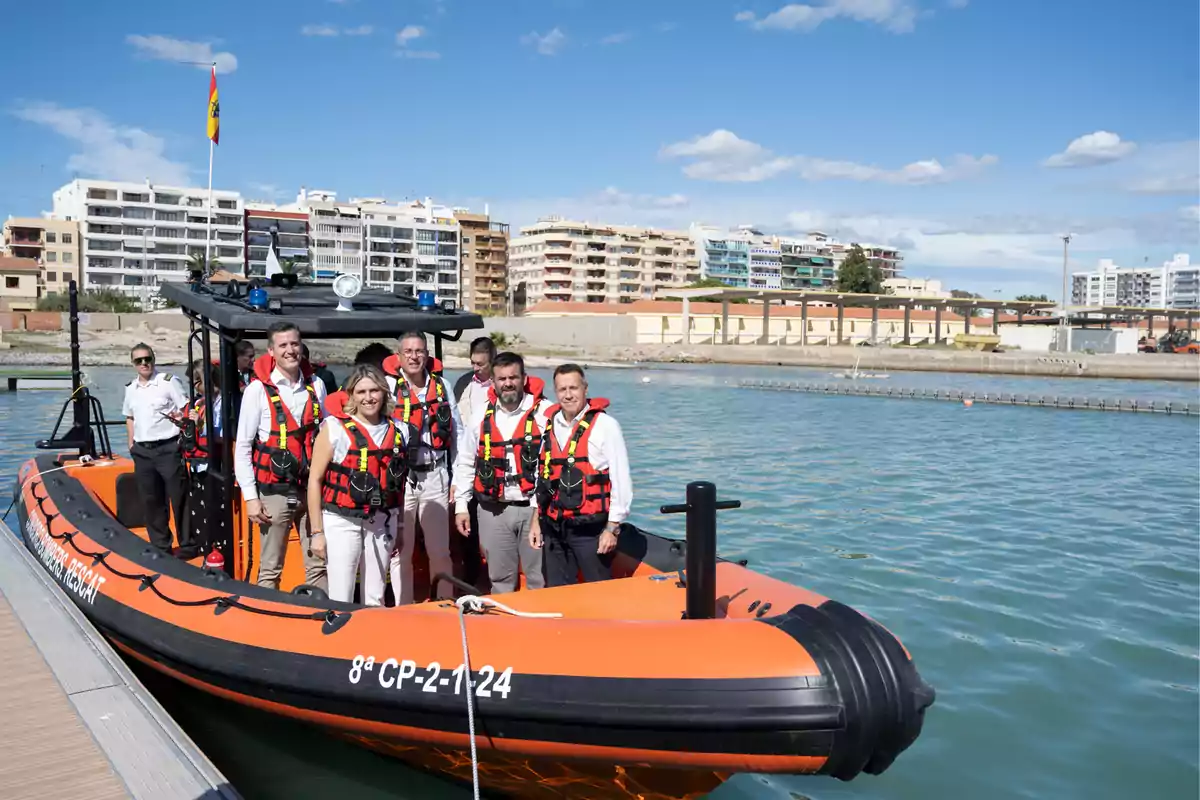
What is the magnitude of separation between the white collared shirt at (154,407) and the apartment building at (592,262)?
89.8 metres

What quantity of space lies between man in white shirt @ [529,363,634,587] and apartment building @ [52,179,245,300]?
74893 millimetres

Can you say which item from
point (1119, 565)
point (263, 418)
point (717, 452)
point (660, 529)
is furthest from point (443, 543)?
point (717, 452)

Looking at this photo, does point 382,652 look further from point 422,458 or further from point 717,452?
point 717,452

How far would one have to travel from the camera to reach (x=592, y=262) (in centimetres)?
9988

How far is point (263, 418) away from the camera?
178 inches

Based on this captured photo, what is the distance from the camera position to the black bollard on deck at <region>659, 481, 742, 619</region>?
3457 mm

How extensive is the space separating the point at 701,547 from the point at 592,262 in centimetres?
9751

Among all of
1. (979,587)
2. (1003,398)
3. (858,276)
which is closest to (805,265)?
(858,276)

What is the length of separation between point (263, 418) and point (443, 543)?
3.53ft

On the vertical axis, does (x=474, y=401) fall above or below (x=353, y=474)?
above

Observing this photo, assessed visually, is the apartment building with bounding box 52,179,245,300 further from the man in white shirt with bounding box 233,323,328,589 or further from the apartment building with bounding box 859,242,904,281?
the apartment building with bounding box 859,242,904,281

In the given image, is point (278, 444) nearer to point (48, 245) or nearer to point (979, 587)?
point (979, 587)

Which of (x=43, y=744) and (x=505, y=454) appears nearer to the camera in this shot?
(x=43, y=744)

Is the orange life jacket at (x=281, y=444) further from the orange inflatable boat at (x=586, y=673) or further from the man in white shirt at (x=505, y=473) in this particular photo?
the man in white shirt at (x=505, y=473)
